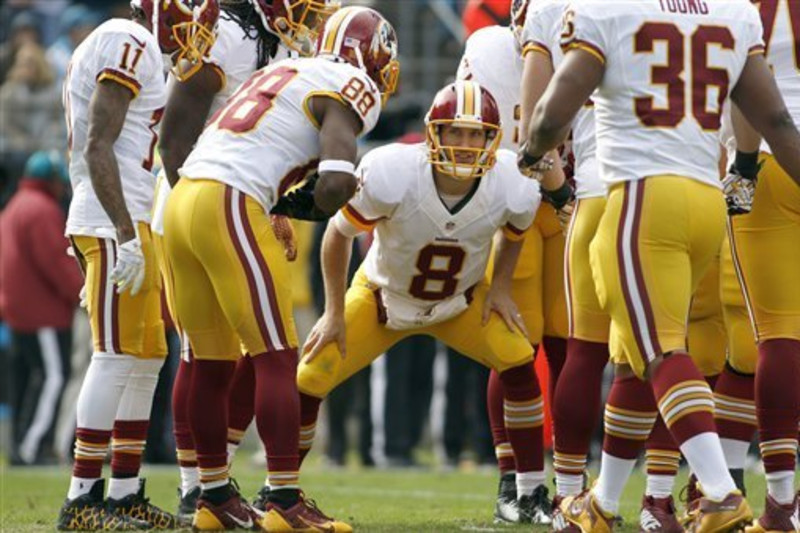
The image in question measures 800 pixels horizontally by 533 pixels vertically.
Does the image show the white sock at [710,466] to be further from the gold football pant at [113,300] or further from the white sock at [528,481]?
the gold football pant at [113,300]

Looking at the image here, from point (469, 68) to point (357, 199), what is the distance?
3.52 ft

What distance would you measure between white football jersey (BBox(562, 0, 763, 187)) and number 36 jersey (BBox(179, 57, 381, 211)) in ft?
2.91

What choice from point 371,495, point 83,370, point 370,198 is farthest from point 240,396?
point 83,370

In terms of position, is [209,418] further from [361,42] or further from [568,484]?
[361,42]

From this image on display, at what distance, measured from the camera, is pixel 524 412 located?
723cm

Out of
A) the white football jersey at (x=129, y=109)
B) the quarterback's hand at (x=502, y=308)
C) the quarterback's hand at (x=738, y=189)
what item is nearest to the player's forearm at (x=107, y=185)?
the white football jersey at (x=129, y=109)

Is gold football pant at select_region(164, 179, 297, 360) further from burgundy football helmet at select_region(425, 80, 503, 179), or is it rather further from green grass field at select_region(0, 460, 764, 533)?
green grass field at select_region(0, 460, 764, 533)

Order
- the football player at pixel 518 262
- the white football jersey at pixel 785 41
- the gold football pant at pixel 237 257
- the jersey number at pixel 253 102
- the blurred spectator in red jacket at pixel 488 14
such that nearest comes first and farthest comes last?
the gold football pant at pixel 237 257 → the jersey number at pixel 253 102 → the white football jersey at pixel 785 41 → the football player at pixel 518 262 → the blurred spectator in red jacket at pixel 488 14

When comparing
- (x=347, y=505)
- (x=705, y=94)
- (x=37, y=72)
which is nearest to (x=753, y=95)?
(x=705, y=94)

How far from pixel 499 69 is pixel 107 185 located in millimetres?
1867

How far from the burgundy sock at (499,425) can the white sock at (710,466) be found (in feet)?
5.94

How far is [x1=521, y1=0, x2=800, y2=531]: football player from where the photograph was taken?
229 inches

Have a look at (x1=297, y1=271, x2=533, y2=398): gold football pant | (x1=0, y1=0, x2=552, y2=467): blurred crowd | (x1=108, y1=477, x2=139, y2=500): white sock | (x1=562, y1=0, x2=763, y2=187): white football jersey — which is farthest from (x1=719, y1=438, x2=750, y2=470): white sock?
(x1=0, y1=0, x2=552, y2=467): blurred crowd

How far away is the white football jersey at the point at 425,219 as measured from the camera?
696cm
